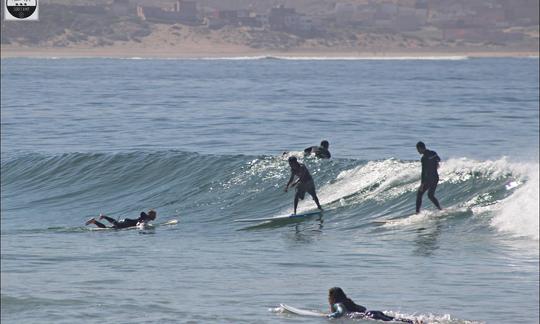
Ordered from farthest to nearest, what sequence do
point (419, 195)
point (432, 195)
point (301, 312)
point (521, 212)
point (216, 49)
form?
point (216, 49) → point (432, 195) → point (419, 195) → point (521, 212) → point (301, 312)

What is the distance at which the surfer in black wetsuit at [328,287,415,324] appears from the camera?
1506 cm

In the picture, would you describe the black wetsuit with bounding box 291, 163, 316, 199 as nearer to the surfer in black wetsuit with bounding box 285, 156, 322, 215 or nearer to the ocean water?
the surfer in black wetsuit with bounding box 285, 156, 322, 215

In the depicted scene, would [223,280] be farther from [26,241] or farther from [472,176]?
[472,176]

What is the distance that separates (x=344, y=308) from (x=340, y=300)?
0.44ft

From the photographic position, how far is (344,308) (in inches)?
594

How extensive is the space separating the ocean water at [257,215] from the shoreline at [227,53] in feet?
285

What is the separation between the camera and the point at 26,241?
2250 centimetres

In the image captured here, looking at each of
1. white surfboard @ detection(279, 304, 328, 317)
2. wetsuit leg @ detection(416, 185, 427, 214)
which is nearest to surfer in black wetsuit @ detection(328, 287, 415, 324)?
white surfboard @ detection(279, 304, 328, 317)

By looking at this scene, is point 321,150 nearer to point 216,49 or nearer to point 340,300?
point 340,300

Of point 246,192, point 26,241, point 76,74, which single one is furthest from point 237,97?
point 26,241

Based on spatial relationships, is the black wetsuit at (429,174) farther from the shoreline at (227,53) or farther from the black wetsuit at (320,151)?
the shoreline at (227,53)

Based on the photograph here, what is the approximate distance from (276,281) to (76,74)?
8560 cm

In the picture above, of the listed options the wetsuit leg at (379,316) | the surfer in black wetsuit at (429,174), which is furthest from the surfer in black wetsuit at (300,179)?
the wetsuit leg at (379,316)

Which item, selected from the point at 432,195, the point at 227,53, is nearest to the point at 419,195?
the point at 432,195
